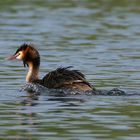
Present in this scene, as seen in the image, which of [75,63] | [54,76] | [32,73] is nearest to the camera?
[54,76]

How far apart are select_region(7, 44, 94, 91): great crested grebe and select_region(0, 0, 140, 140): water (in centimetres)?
42

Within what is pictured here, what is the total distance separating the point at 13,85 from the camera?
17.6 m

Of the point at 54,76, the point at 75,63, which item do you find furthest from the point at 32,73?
the point at 75,63

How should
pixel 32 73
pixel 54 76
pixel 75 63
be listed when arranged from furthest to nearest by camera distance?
1. pixel 75 63
2. pixel 32 73
3. pixel 54 76

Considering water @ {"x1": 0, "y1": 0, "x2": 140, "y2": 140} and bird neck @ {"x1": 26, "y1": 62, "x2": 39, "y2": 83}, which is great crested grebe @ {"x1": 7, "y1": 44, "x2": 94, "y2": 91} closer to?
bird neck @ {"x1": 26, "y1": 62, "x2": 39, "y2": 83}

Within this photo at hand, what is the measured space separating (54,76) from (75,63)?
4.11m

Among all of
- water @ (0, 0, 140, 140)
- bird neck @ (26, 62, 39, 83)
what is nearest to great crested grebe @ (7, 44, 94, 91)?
bird neck @ (26, 62, 39, 83)

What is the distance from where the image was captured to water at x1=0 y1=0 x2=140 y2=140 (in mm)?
12828

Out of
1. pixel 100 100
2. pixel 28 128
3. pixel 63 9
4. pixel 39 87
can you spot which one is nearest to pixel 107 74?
pixel 39 87

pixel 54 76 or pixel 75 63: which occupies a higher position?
pixel 54 76

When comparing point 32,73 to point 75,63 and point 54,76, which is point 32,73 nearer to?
point 54,76

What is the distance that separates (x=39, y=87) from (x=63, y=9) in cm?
1759

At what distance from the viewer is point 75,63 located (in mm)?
21078

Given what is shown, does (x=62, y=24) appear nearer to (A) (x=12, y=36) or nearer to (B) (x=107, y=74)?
(A) (x=12, y=36)
